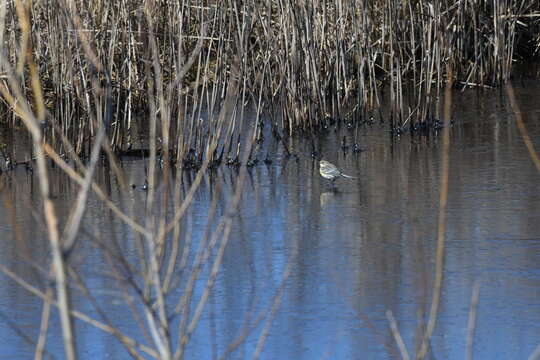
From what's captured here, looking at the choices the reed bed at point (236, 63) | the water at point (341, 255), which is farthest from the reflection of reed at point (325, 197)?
the reed bed at point (236, 63)

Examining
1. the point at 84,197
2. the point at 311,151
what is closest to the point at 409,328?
the point at 84,197

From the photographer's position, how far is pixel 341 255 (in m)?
4.25

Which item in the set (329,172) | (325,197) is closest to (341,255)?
(325,197)

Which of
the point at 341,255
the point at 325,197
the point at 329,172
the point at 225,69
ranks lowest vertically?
the point at 341,255

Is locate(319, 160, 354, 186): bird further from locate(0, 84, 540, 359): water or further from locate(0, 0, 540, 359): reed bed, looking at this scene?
locate(0, 0, 540, 359): reed bed

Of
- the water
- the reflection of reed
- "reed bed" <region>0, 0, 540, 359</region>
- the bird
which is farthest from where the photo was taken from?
"reed bed" <region>0, 0, 540, 359</region>

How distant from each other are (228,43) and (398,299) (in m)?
2.89

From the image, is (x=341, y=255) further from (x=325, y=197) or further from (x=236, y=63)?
(x=236, y=63)

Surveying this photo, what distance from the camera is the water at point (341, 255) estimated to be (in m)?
3.26

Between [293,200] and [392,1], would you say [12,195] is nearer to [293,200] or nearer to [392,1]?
[293,200]

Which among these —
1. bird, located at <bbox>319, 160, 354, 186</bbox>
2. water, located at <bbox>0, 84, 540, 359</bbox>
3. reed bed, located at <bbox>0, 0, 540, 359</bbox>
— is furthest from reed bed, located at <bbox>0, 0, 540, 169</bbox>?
bird, located at <bbox>319, 160, 354, 186</bbox>

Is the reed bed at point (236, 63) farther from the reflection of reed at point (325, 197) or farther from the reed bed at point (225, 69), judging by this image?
the reflection of reed at point (325, 197)

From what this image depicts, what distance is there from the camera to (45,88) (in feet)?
27.1

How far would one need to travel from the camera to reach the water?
3256mm
